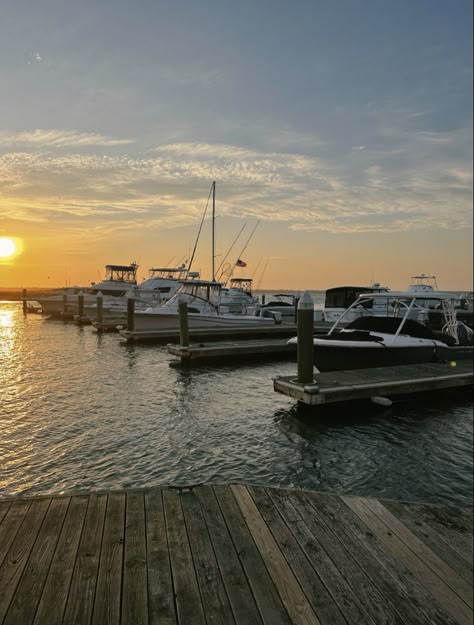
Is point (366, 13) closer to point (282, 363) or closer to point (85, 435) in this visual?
point (85, 435)

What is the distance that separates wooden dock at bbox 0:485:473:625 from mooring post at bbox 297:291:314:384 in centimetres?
530

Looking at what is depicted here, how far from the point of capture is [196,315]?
25.3 m

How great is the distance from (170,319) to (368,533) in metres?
22.7

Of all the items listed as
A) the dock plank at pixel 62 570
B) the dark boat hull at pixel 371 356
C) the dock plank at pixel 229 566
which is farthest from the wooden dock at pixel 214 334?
the dock plank at pixel 62 570

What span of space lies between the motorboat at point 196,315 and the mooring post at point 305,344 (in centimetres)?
1562

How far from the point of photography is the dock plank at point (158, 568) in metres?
2.67

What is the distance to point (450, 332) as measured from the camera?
48.7 feet

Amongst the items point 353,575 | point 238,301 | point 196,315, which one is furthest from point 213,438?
point 238,301

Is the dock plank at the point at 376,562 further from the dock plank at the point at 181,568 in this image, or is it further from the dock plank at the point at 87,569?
the dock plank at the point at 87,569

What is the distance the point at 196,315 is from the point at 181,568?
2227 centimetres

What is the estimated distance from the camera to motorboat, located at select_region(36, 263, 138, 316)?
38094 millimetres

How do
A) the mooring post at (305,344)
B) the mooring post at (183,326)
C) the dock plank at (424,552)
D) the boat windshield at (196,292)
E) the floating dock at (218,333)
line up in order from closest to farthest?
the dock plank at (424,552)
the mooring post at (305,344)
the mooring post at (183,326)
the floating dock at (218,333)
the boat windshield at (196,292)

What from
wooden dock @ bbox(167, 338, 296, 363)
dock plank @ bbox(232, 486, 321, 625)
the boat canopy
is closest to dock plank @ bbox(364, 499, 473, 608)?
dock plank @ bbox(232, 486, 321, 625)

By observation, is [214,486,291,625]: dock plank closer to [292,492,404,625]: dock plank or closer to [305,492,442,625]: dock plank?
[292,492,404,625]: dock plank
